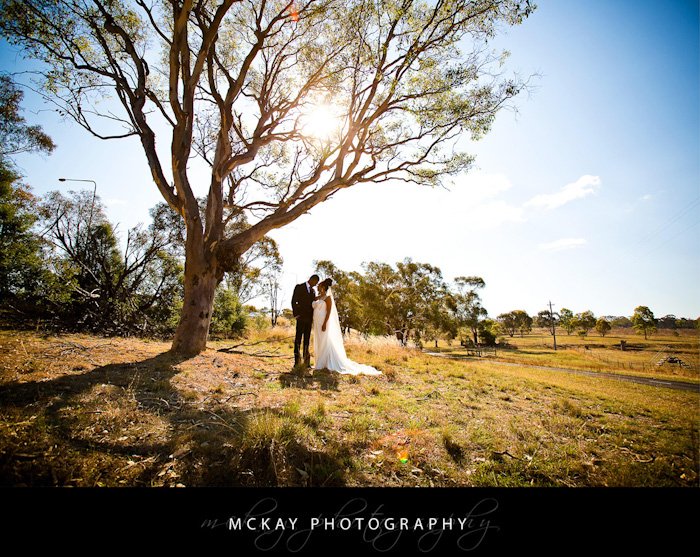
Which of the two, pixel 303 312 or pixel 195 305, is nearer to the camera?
pixel 195 305

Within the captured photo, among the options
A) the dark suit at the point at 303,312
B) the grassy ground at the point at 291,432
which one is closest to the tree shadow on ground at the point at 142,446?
the grassy ground at the point at 291,432

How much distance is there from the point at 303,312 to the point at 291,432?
557 cm

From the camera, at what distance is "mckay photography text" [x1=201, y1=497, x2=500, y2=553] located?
2301 mm

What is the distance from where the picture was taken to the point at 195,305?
812cm

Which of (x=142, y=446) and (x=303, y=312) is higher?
(x=303, y=312)

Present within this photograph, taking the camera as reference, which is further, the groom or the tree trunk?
the groom

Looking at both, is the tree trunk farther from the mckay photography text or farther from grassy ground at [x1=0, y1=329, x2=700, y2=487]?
the mckay photography text

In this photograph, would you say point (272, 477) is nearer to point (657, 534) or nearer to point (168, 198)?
point (657, 534)

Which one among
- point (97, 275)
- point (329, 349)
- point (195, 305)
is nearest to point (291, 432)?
point (329, 349)

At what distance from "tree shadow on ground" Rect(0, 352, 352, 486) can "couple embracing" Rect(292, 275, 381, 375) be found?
4.39 meters

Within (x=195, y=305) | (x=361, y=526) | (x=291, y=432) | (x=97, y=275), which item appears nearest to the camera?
(x=361, y=526)

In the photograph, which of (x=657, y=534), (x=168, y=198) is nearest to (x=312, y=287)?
(x=168, y=198)

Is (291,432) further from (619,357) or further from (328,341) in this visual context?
(619,357)

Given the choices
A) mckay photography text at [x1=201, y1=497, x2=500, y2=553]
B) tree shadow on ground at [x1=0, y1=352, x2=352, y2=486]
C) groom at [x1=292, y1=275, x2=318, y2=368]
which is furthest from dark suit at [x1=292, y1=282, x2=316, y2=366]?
mckay photography text at [x1=201, y1=497, x2=500, y2=553]
